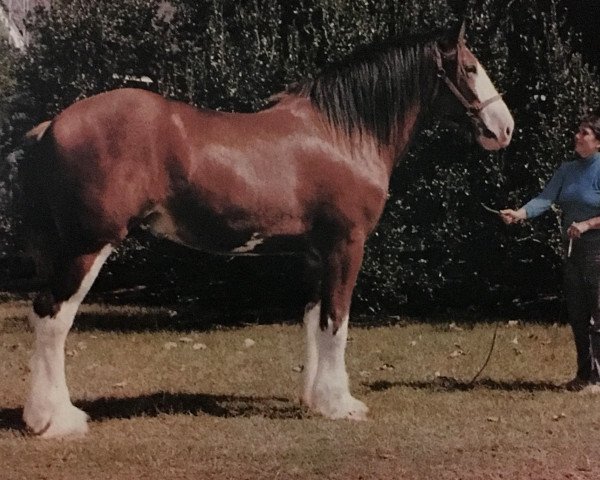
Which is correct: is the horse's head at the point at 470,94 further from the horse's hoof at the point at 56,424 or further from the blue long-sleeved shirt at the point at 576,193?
the horse's hoof at the point at 56,424

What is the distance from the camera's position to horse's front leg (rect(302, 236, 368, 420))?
482cm

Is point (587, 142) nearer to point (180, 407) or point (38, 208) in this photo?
point (180, 407)

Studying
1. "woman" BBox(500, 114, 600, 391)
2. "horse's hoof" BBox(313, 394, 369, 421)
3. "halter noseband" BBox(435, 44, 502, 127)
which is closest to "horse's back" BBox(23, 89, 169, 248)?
"horse's hoof" BBox(313, 394, 369, 421)

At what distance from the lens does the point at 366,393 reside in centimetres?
554

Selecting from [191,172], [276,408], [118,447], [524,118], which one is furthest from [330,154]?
[524,118]

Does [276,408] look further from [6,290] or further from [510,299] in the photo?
[510,299]

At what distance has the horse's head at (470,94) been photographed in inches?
199

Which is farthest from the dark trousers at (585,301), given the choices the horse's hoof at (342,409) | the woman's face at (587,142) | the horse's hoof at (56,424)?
the horse's hoof at (56,424)

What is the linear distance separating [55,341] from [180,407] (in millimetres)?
1077

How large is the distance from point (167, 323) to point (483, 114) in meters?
4.49

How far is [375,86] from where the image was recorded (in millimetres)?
4973

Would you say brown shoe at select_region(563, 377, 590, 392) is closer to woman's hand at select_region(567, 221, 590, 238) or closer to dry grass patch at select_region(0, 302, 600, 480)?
dry grass patch at select_region(0, 302, 600, 480)

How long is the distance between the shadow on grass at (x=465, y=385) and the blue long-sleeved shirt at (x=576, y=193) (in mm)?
1083

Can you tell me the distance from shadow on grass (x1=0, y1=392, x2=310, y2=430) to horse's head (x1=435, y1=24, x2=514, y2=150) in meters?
2.06
